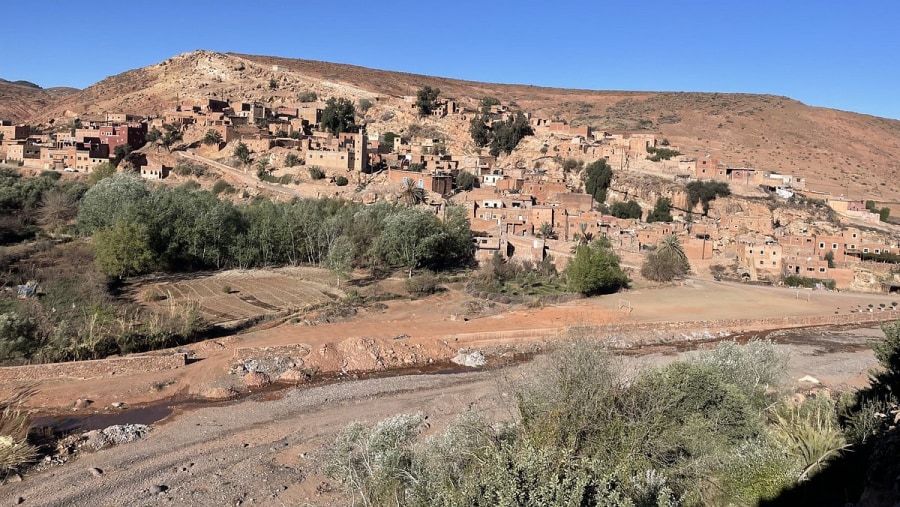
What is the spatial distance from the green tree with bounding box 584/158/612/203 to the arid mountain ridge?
17.3 m

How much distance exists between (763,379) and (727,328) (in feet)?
42.4

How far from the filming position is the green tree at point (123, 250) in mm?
27266

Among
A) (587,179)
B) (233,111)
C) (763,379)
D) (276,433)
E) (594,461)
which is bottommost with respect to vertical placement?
(276,433)

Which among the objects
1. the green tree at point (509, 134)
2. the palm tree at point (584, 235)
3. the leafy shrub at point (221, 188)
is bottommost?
the palm tree at point (584, 235)

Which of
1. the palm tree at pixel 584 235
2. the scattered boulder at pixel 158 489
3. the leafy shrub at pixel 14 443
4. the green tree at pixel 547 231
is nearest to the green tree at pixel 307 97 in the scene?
the green tree at pixel 547 231

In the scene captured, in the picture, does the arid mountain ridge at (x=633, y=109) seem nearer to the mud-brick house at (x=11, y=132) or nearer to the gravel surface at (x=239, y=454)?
the mud-brick house at (x=11, y=132)

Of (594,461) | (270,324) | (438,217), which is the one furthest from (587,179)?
(594,461)

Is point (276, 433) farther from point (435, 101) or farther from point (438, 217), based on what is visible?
point (435, 101)

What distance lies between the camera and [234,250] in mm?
32688

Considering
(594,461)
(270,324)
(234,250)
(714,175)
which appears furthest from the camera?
(714,175)

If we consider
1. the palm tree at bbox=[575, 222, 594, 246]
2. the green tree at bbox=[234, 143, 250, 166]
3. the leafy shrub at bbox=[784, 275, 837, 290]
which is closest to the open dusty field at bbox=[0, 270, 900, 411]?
the leafy shrub at bbox=[784, 275, 837, 290]

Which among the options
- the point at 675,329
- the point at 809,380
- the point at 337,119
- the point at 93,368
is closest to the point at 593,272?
the point at 675,329

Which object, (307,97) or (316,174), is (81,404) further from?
(307,97)

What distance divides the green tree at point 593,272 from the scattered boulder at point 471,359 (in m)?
9.91
